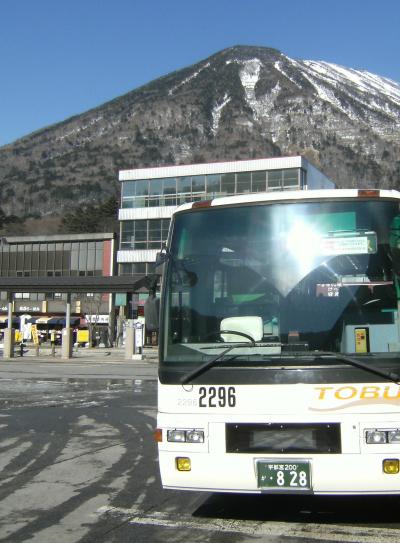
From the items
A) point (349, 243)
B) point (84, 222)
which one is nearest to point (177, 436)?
point (349, 243)

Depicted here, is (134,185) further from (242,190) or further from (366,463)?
(366,463)

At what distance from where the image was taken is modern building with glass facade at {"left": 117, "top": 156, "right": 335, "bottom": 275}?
68.1 metres

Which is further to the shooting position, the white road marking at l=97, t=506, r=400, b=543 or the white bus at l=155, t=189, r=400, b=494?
the white road marking at l=97, t=506, r=400, b=543

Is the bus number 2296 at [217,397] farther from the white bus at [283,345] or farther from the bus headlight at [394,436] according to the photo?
the bus headlight at [394,436]

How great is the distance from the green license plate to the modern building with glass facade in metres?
62.2

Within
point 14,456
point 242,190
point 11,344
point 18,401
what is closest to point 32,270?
point 242,190

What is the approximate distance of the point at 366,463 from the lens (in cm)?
535

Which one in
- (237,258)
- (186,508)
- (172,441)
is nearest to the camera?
(172,441)

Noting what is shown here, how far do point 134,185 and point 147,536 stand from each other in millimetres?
69102

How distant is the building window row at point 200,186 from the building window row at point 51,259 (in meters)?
10.8

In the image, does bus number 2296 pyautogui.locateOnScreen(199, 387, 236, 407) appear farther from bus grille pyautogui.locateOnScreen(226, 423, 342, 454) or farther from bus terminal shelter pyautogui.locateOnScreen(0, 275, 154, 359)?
bus terminal shelter pyautogui.locateOnScreen(0, 275, 154, 359)

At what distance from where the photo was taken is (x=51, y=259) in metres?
85.5

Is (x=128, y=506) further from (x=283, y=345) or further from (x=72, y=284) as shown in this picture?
(x=72, y=284)

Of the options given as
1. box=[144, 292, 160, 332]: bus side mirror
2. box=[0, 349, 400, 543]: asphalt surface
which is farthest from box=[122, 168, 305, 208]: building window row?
box=[144, 292, 160, 332]: bus side mirror
